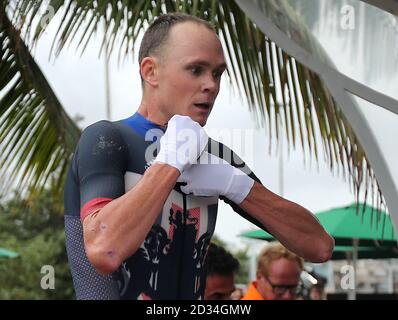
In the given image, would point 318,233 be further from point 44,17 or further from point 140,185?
point 44,17

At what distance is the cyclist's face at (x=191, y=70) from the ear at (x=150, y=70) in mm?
15

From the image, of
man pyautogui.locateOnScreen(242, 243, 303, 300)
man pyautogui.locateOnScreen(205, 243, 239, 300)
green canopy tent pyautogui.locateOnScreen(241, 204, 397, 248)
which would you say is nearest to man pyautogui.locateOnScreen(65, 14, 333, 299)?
man pyautogui.locateOnScreen(205, 243, 239, 300)

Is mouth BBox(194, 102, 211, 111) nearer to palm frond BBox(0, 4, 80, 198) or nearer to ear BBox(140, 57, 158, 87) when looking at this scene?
ear BBox(140, 57, 158, 87)

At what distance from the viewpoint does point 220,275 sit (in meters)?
4.75

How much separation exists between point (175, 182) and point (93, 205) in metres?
0.19

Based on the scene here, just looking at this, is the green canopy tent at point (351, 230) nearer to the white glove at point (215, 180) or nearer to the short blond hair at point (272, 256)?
the short blond hair at point (272, 256)

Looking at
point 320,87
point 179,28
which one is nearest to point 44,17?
point 320,87

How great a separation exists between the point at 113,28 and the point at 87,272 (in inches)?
126

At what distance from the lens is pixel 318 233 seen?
2475 mm

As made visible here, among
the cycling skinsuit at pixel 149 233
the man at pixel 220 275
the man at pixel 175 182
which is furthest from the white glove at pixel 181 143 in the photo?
the man at pixel 220 275

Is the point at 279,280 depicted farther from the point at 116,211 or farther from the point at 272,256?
the point at 116,211

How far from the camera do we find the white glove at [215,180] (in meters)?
2.39

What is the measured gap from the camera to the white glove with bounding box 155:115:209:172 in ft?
7.44

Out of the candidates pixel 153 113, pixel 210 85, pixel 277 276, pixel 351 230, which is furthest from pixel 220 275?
pixel 351 230
